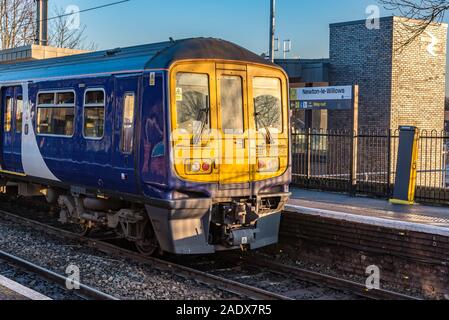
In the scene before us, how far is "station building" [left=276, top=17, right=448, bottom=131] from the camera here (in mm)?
21891

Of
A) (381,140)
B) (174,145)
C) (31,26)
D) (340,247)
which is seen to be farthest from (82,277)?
(31,26)

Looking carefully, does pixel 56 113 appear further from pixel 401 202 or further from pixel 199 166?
pixel 401 202

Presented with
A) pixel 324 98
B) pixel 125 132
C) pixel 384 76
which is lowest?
pixel 125 132

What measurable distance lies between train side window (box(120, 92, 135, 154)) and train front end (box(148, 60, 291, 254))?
0.78m

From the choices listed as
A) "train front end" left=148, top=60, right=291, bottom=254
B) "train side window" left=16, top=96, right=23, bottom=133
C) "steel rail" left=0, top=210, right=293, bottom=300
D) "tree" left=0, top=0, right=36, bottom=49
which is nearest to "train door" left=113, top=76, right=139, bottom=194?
"train front end" left=148, top=60, right=291, bottom=254

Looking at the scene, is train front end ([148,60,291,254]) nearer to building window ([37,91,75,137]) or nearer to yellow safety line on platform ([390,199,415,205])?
building window ([37,91,75,137])

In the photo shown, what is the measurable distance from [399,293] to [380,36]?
629 inches

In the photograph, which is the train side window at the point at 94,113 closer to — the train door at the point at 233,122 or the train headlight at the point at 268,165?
the train door at the point at 233,122

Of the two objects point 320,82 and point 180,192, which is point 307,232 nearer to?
point 180,192

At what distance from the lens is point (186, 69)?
8141 millimetres

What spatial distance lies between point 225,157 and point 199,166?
461 millimetres

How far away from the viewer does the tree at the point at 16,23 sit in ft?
119

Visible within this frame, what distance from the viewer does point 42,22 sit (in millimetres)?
23234

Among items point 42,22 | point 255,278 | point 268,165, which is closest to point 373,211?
point 268,165
